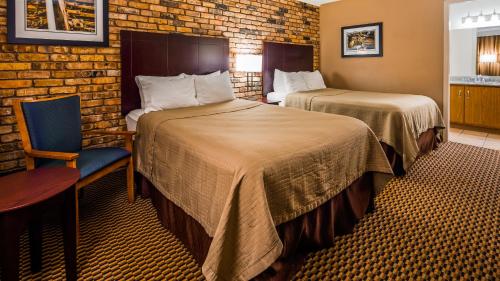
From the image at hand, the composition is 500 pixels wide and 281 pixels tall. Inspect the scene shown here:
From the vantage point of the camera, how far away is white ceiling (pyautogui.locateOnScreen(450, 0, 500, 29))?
570 cm

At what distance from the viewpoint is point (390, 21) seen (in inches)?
215

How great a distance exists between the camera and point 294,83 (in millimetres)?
5246

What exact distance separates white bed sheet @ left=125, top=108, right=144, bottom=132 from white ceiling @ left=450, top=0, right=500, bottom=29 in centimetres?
589

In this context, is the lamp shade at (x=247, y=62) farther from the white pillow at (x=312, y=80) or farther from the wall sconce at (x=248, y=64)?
the white pillow at (x=312, y=80)

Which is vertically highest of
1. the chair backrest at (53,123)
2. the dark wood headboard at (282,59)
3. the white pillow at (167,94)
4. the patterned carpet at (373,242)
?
the dark wood headboard at (282,59)

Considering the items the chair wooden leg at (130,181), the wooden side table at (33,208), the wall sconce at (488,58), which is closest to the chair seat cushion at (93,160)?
the chair wooden leg at (130,181)

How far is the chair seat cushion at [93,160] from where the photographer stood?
89.4 inches

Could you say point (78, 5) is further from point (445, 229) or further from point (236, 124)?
point (445, 229)

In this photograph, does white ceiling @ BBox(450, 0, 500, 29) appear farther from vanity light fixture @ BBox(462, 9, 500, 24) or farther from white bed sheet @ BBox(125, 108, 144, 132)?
white bed sheet @ BBox(125, 108, 144, 132)

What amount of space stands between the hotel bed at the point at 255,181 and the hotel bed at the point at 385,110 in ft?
3.98

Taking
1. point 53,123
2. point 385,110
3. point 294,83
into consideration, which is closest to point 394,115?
point 385,110

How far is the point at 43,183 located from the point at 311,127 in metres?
1.80

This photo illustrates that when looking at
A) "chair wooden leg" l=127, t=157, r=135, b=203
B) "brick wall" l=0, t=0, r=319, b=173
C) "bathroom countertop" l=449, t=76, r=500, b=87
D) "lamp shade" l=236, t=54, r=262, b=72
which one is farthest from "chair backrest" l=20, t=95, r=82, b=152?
"bathroom countertop" l=449, t=76, r=500, b=87

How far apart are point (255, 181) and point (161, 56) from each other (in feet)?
9.61
